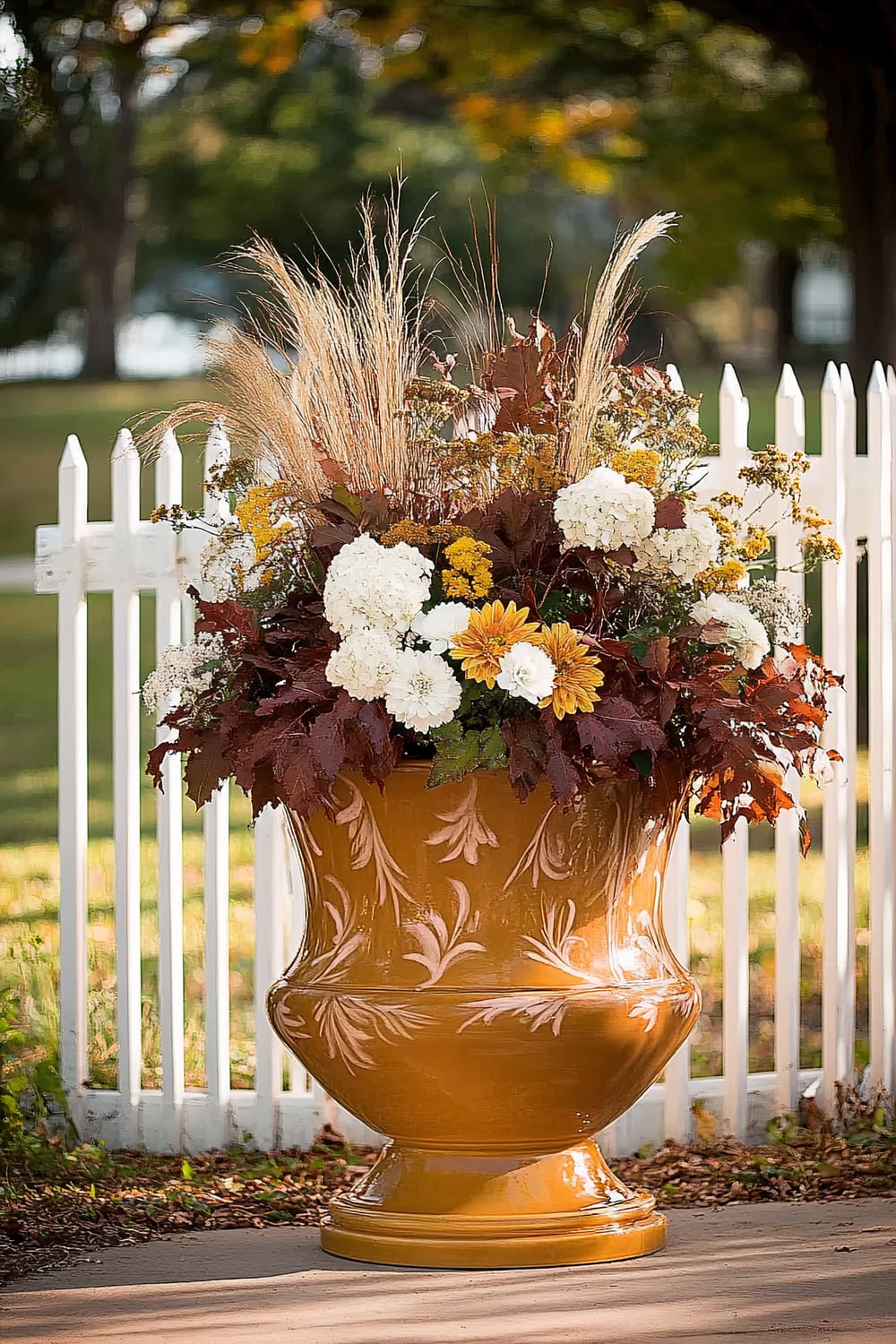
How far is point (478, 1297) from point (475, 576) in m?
1.19

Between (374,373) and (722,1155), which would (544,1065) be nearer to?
(722,1155)

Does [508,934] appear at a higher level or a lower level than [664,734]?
lower

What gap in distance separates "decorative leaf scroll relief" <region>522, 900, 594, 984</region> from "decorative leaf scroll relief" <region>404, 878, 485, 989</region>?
0.10m

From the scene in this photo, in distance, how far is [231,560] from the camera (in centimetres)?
332

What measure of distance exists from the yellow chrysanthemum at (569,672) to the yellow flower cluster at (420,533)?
0.85 ft

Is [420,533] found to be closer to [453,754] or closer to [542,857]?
[453,754]

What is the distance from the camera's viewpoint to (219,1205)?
3.46m

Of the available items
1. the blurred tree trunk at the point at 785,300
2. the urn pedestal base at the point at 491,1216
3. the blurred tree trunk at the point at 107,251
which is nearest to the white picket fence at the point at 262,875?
the urn pedestal base at the point at 491,1216

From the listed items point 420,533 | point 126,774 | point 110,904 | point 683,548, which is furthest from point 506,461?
point 110,904

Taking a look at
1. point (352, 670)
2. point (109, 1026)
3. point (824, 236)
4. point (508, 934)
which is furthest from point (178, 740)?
point (824, 236)

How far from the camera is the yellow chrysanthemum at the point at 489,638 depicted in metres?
2.81

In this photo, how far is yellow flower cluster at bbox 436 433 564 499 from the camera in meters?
3.04

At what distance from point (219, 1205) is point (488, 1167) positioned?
2.39ft

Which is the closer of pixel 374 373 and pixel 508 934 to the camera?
pixel 508 934
